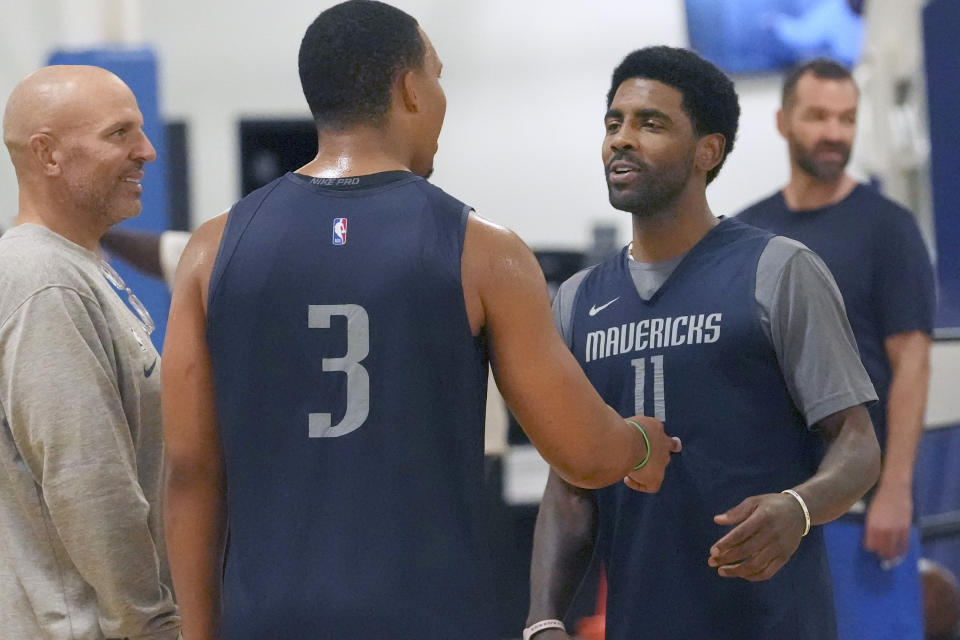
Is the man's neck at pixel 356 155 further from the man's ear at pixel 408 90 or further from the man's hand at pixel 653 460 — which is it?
the man's hand at pixel 653 460

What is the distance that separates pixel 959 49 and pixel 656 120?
2096 millimetres

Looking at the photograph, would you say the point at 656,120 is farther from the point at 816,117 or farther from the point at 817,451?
the point at 816,117

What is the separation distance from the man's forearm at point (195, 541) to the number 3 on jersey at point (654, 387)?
2.80 feet

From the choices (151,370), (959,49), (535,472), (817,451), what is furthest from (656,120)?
(535,472)

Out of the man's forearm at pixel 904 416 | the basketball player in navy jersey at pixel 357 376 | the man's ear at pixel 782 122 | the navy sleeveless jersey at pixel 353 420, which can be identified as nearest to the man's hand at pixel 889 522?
the man's forearm at pixel 904 416

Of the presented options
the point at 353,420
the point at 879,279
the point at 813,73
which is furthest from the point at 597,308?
the point at 813,73

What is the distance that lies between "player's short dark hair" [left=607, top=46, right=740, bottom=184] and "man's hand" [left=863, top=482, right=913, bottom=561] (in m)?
1.44

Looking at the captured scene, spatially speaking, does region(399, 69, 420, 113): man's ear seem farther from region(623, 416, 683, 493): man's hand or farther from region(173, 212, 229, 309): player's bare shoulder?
region(623, 416, 683, 493): man's hand

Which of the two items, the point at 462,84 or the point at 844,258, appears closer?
the point at 844,258

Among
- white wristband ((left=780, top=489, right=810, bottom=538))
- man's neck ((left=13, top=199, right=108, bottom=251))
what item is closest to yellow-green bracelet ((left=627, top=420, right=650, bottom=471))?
white wristband ((left=780, top=489, right=810, bottom=538))

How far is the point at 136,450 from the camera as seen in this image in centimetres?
225

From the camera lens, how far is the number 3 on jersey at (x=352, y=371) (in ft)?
5.60

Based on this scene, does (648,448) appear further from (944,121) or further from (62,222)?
(944,121)

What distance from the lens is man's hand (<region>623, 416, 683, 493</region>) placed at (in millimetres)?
2055
